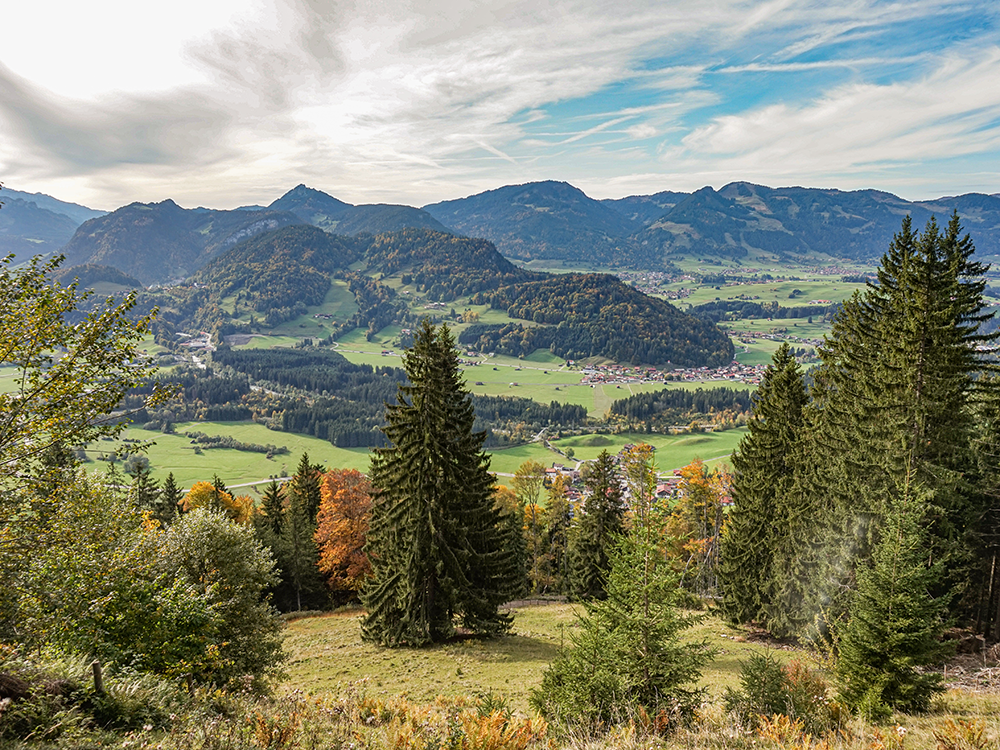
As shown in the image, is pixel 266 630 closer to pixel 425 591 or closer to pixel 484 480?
pixel 425 591

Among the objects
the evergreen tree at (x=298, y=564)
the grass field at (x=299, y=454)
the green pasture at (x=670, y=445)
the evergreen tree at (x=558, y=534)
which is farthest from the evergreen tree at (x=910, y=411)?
the green pasture at (x=670, y=445)

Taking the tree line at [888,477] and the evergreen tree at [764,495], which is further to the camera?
the evergreen tree at [764,495]

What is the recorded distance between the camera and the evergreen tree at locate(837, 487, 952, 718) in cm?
1200

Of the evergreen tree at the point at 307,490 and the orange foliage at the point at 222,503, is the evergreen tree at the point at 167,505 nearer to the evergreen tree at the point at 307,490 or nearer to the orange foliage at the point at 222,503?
the orange foliage at the point at 222,503

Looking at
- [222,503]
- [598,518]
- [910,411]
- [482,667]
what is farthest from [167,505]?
[910,411]

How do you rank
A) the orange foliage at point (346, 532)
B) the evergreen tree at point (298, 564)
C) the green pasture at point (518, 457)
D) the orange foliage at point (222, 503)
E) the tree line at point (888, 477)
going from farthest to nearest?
the green pasture at point (518, 457)
the orange foliage at point (222, 503)
the evergreen tree at point (298, 564)
the orange foliage at point (346, 532)
the tree line at point (888, 477)

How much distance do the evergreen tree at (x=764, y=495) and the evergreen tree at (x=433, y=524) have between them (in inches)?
552

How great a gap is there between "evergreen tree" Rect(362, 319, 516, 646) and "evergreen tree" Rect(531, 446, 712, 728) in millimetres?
11366

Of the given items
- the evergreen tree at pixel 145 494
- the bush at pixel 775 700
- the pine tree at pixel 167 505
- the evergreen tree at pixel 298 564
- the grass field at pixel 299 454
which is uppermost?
the bush at pixel 775 700

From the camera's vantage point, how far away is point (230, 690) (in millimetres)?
13336

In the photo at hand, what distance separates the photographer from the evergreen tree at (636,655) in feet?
33.9

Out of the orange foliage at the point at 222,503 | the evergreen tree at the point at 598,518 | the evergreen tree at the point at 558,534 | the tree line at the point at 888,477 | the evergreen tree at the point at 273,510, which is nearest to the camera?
the tree line at the point at 888,477

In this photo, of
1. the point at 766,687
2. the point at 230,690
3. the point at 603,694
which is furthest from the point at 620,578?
the point at 230,690

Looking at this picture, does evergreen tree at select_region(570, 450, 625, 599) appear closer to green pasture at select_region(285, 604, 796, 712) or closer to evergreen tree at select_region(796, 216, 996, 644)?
green pasture at select_region(285, 604, 796, 712)
